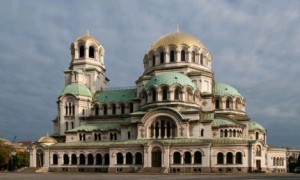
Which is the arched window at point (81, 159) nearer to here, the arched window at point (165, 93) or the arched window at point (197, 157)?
the arched window at point (165, 93)

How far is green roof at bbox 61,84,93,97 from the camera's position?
82750 millimetres

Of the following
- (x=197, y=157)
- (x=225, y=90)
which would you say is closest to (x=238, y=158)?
(x=197, y=157)

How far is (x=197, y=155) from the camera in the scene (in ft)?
218

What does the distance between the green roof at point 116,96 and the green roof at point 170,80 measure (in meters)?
8.73

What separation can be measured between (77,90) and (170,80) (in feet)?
64.5

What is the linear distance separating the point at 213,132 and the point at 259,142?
7.40 metres

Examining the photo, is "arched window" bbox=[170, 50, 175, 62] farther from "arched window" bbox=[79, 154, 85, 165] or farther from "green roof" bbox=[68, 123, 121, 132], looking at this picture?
"arched window" bbox=[79, 154, 85, 165]

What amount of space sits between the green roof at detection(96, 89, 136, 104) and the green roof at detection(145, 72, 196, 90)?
8.73m

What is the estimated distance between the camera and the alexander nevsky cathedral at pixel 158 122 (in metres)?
66.4

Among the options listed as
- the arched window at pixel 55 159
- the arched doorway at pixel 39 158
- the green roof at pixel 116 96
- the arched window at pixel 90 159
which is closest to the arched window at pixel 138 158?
the arched window at pixel 90 159

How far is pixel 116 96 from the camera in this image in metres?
84.3

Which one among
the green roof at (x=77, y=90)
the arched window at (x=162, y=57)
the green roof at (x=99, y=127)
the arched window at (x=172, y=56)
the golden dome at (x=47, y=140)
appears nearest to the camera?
the green roof at (x=99, y=127)

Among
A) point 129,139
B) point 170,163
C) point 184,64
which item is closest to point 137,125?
point 129,139

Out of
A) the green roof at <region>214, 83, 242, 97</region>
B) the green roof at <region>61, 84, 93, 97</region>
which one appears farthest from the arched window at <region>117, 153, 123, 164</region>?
the green roof at <region>214, 83, 242, 97</region>
